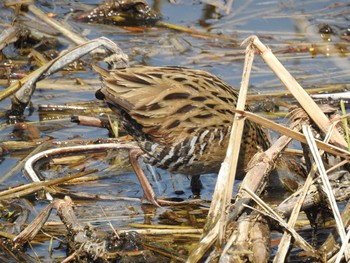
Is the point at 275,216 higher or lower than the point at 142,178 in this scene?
higher

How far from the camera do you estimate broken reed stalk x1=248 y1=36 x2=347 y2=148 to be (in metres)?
5.07

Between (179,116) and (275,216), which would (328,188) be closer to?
(275,216)

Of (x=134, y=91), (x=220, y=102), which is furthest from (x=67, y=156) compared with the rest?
(x=220, y=102)

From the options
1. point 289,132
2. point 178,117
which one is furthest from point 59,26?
point 289,132

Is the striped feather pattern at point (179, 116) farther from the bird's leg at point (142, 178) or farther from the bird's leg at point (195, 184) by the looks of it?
the bird's leg at point (195, 184)

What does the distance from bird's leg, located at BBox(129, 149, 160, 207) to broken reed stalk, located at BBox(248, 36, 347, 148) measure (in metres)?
1.56

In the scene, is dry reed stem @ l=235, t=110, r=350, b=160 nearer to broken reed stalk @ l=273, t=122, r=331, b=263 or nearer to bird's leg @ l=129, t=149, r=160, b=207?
broken reed stalk @ l=273, t=122, r=331, b=263

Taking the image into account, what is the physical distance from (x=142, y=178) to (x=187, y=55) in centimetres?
279

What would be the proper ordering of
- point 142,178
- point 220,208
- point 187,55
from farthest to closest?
1. point 187,55
2. point 142,178
3. point 220,208

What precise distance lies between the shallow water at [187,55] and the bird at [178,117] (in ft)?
1.05

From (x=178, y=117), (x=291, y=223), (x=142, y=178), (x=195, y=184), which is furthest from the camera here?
(x=195, y=184)

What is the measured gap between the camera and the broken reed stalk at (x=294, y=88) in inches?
200

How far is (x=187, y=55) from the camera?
908 cm

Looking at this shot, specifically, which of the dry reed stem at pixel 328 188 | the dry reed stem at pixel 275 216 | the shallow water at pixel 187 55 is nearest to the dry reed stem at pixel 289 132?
the dry reed stem at pixel 328 188
